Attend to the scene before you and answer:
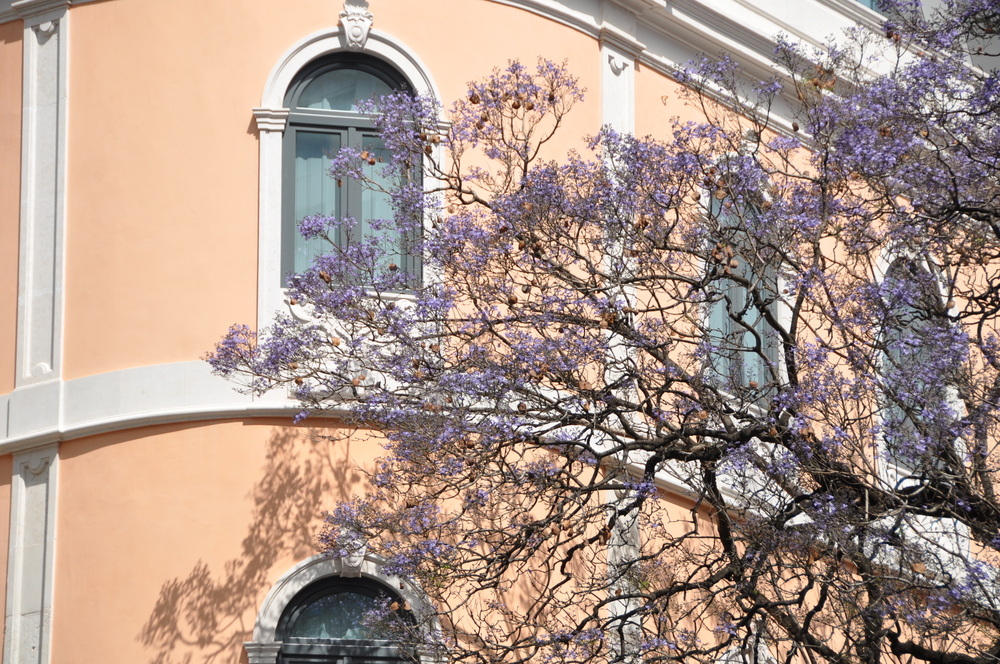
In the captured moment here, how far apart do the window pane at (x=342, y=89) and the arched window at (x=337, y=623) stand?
14.1 feet

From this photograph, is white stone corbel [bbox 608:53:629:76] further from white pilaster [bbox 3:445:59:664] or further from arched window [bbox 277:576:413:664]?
white pilaster [bbox 3:445:59:664]

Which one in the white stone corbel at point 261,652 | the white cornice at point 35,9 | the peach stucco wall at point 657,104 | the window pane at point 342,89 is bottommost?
the white stone corbel at point 261,652

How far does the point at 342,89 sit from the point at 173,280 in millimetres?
2382

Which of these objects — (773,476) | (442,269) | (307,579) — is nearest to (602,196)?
(442,269)

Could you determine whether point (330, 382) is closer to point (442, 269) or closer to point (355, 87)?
point (442, 269)

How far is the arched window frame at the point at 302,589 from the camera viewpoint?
1484 cm

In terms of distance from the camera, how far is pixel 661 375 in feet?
45.3

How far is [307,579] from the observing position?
1509 centimetres

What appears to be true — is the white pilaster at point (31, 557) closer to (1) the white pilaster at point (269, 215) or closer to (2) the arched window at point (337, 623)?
(2) the arched window at point (337, 623)

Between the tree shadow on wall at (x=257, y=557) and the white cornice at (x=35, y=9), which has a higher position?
the white cornice at (x=35, y=9)

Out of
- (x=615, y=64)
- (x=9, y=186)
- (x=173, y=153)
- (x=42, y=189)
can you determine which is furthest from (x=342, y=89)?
(x=9, y=186)

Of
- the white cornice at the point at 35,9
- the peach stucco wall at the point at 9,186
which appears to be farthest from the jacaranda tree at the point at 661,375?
the white cornice at the point at 35,9

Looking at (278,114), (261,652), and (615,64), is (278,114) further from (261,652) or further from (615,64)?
(261,652)

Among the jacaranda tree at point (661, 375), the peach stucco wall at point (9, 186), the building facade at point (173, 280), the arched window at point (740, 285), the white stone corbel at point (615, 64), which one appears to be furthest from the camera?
the white stone corbel at point (615, 64)
